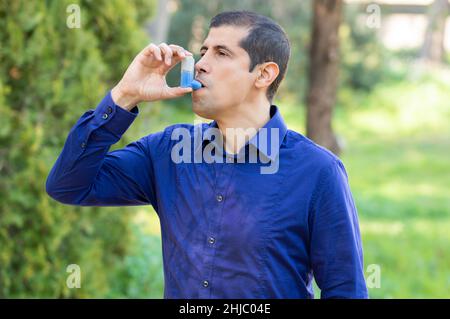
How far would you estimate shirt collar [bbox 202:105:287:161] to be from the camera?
2641 mm

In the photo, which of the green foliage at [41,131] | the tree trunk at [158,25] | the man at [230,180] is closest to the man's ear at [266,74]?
the man at [230,180]

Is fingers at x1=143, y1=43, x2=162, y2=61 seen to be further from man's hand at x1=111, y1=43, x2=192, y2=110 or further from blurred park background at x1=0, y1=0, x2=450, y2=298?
blurred park background at x1=0, y1=0, x2=450, y2=298

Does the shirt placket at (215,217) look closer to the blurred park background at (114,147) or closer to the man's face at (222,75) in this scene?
the man's face at (222,75)

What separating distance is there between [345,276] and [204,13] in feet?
52.2

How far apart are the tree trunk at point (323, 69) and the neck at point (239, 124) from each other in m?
5.03

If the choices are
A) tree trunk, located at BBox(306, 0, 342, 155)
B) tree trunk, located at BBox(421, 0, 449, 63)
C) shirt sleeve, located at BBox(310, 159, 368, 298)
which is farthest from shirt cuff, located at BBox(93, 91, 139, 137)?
tree trunk, located at BBox(421, 0, 449, 63)

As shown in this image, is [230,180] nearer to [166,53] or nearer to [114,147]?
[166,53]

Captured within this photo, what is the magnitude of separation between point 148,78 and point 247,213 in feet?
1.94

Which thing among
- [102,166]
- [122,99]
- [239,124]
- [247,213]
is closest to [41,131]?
[102,166]

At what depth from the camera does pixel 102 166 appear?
282 cm

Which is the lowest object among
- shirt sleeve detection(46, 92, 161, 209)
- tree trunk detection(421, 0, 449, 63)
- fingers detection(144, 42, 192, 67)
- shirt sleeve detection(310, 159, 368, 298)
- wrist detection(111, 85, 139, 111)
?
shirt sleeve detection(310, 159, 368, 298)
